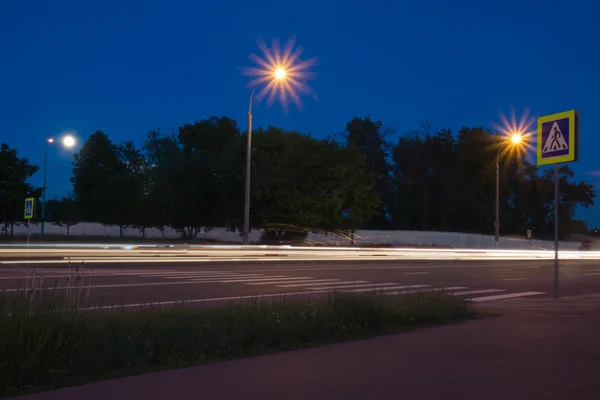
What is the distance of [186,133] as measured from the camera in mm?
80000

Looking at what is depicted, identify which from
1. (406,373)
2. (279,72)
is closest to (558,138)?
(406,373)

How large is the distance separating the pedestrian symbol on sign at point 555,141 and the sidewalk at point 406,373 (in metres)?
5.58

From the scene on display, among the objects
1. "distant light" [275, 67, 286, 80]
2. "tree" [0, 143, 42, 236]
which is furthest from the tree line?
"distant light" [275, 67, 286, 80]

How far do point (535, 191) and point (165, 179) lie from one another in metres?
47.7

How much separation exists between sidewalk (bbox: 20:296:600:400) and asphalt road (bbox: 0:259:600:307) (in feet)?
21.7

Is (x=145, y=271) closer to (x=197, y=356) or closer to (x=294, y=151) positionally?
(x=197, y=356)

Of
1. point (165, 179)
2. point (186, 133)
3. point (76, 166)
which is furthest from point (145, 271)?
point (186, 133)

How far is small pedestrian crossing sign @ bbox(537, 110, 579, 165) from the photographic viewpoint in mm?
14000

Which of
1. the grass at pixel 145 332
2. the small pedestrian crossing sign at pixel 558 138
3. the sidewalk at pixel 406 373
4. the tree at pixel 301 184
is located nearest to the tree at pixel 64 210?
the tree at pixel 301 184

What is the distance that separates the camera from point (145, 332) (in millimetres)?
7852

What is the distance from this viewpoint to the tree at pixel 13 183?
141 ft

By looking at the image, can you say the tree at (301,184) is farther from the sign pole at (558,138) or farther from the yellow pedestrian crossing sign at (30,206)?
the sign pole at (558,138)

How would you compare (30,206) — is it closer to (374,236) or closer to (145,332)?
(145,332)

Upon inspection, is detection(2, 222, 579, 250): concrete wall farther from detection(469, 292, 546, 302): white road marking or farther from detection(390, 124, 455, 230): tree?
detection(469, 292, 546, 302): white road marking
